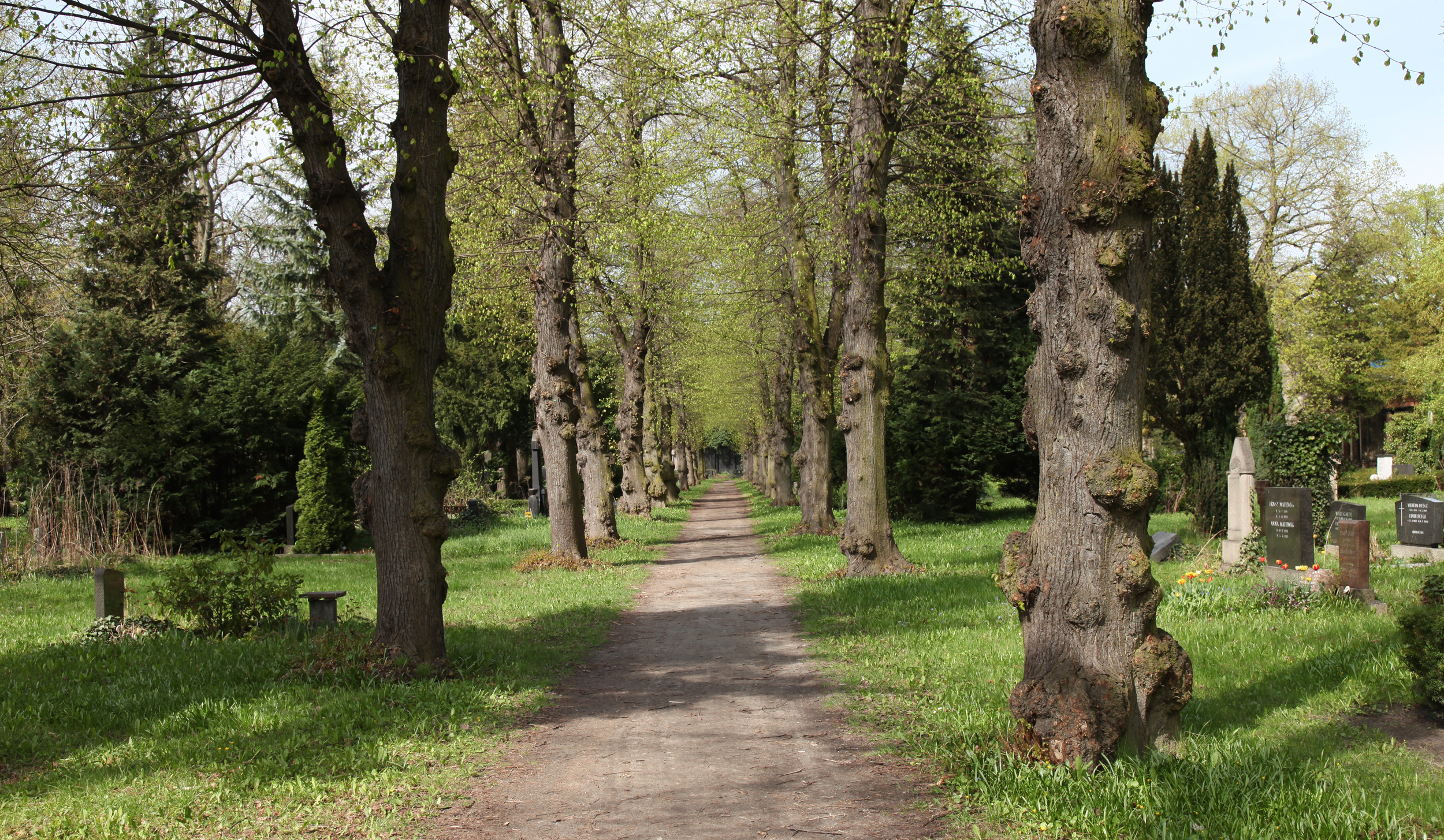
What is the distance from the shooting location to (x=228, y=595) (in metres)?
9.88

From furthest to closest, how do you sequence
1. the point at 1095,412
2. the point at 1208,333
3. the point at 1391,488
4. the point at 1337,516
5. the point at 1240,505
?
the point at 1391,488 < the point at 1208,333 < the point at 1337,516 < the point at 1240,505 < the point at 1095,412

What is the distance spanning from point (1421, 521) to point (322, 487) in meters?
21.0

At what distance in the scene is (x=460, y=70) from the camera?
31.1ft

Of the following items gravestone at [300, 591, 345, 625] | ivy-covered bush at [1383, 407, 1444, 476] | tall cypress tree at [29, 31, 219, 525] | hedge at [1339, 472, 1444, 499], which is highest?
tall cypress tree at [29, 31, 219, 525]

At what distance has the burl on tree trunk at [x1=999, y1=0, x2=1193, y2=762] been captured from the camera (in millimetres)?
5172

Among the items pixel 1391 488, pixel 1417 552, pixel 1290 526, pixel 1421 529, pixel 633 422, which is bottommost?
pixel 1391 488

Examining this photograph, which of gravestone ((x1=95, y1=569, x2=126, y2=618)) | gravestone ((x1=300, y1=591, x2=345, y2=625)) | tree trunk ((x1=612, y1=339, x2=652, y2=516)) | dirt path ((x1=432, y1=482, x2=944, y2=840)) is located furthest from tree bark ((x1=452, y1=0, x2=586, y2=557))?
tree trunk ((x1=612, y1=339, x2=652, y2=516))

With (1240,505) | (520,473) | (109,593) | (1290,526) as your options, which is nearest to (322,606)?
Result: (109,593)

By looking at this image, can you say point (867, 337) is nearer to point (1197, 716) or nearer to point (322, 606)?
point (322, 606)

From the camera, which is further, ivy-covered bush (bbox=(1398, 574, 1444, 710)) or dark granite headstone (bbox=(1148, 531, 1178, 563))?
dark granite headstone (bbox=(1148, 531, 1178, 563))

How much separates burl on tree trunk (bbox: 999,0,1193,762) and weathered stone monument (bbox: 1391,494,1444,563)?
1249cm

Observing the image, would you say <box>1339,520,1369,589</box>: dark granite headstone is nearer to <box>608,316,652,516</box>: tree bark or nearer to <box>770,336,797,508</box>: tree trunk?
<box>608,316,652,516</box>: tree bark

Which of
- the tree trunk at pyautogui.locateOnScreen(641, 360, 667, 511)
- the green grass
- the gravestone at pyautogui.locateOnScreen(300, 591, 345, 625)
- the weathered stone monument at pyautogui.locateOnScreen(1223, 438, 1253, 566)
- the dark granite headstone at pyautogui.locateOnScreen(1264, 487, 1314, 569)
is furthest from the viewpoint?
the tree trunk at pyautogui.locateOnScreen(641, 360, 667, 511)

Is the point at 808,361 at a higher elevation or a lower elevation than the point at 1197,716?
higher
